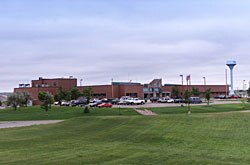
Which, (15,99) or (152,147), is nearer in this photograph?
(152,147)

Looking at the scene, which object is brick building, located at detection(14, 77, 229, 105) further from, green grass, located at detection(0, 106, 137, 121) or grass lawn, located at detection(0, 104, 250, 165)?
grass lawn, located at detection(0, 104, 250, 165)

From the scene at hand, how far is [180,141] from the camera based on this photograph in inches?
816

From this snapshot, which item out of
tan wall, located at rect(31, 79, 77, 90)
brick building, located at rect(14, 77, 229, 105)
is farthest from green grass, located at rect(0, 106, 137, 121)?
tan wall, located at rect(31, 79, 77, 90)

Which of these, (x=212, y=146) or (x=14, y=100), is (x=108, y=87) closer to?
(x=14, y=100)

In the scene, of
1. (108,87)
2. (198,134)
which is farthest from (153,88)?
(198,134)

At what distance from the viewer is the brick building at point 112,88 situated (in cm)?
12519

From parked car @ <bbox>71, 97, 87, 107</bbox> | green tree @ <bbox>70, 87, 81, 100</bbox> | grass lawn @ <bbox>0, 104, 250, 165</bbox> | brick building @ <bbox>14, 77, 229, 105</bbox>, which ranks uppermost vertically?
brick building @ <bbox>14, 77, 229, 105</bbox>

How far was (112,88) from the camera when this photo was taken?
12500 cm

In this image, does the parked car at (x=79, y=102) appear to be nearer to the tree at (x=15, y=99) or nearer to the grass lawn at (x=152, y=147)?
the tree at (x=15, y=99)

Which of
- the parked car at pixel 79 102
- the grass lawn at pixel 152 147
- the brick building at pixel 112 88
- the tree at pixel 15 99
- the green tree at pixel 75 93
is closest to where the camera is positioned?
the grass lawn at pixel 152 147

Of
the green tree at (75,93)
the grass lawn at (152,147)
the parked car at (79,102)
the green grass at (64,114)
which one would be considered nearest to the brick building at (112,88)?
the parked car at (79,102)

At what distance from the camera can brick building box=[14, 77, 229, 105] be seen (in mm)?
125188

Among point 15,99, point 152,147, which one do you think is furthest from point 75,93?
point 152,147

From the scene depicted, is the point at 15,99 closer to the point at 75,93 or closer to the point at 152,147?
the point at 75,93
